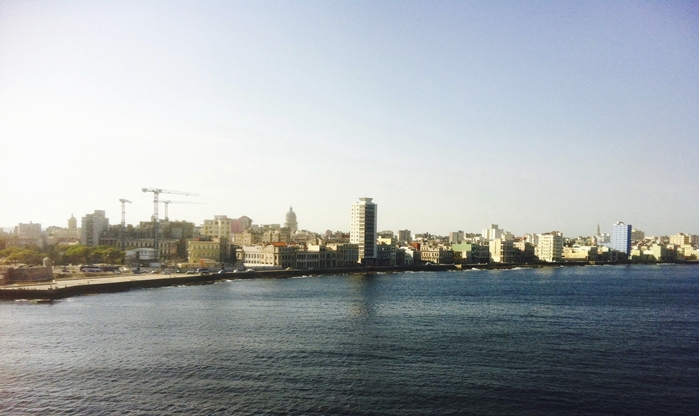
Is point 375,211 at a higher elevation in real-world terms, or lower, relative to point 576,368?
higher

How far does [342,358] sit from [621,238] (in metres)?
181

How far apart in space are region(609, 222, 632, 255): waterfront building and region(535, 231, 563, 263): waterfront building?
39350mm

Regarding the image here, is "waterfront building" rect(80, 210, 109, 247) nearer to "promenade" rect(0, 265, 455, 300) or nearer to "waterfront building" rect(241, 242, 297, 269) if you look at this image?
"waterfront building" rect(241, 242, 297, 269)

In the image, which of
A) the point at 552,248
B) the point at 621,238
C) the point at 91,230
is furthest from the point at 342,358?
the point at 621,238

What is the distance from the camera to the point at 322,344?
1362 inches

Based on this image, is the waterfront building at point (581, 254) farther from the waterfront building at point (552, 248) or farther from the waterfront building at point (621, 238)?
the waterfront building at point (621, 238)

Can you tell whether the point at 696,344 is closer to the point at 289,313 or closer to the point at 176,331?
the point at 289,313

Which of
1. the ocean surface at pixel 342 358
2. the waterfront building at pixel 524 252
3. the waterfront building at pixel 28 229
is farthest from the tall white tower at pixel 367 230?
the waterfront building at pixel 28 229

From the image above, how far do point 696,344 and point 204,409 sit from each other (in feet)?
109

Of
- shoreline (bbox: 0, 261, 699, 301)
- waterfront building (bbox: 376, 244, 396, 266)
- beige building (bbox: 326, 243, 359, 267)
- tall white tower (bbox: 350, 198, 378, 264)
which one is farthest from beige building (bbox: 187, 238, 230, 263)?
waterfront building (bbox: 376, 244, 396, 266)

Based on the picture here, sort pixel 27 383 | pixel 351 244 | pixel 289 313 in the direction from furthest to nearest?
pixel 351 244
pixel 289 313
pixel 27 383

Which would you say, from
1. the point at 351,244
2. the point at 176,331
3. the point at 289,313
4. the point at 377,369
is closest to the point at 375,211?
the point at 351,244

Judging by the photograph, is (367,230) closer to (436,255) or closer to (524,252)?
(436,255)

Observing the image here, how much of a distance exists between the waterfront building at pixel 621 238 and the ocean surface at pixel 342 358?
140392 millimetres
